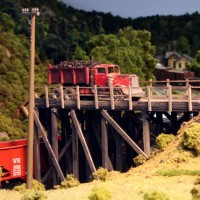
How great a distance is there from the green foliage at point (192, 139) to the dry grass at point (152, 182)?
0.86 feet

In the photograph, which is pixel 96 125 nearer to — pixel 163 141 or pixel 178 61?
pixel 163 141

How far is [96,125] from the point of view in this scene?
29.9 meters

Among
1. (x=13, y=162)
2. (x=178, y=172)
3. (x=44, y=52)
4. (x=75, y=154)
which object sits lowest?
(x=13, y=162)

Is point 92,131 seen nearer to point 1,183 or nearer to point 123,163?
point 123,163

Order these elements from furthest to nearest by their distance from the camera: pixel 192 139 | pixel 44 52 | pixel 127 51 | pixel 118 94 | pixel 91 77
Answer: pixel 44 52, pixel 127 51, pixel 91 77, pixel 118 94, pixel 192 139

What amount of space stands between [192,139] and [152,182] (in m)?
3.65

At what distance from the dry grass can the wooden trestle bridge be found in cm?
379

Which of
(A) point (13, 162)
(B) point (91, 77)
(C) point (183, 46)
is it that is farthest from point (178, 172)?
(C) point (183, 46)

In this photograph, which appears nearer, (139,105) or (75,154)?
(139,105)

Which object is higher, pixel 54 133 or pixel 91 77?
pixel 91 77

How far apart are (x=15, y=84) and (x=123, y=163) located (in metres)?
26.1

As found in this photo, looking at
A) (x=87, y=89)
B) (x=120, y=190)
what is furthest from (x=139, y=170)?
(x=87, y=89)

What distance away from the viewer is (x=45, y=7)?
131 meters

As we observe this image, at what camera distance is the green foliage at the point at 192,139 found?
20.7m
